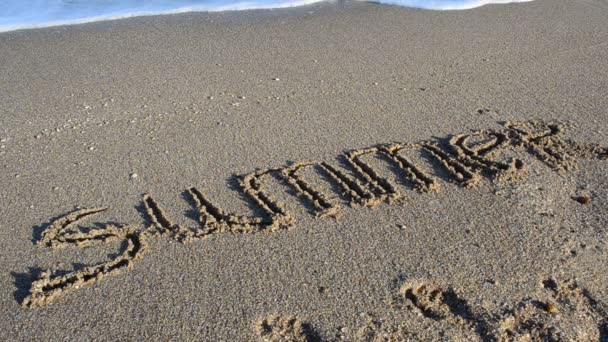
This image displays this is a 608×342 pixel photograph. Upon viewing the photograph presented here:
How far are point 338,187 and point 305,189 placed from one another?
0.17 m

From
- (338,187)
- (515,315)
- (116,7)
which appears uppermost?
(116,7)

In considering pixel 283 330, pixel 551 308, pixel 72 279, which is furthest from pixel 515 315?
pixel 72 279

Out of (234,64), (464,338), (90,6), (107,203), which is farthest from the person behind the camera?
(90,6)

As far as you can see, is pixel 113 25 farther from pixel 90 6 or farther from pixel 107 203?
pixel 107 203

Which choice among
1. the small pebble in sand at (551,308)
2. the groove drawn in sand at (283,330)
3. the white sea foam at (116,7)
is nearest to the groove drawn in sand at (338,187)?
the small pebble in sand at (551,308)

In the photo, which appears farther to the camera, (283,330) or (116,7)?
(116,7)

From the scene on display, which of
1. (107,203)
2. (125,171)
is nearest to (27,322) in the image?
(107,203)

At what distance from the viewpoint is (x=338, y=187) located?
10.5 ft

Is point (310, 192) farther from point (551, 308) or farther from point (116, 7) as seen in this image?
point (116, 7)

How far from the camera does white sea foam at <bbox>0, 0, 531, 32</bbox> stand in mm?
6117

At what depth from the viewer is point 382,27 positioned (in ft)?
18.7

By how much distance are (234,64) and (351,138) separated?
1.51 metres

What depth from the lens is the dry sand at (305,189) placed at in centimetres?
241

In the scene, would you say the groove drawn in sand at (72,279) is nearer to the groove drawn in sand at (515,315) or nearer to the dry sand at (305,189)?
the dry sand at (305,189)
